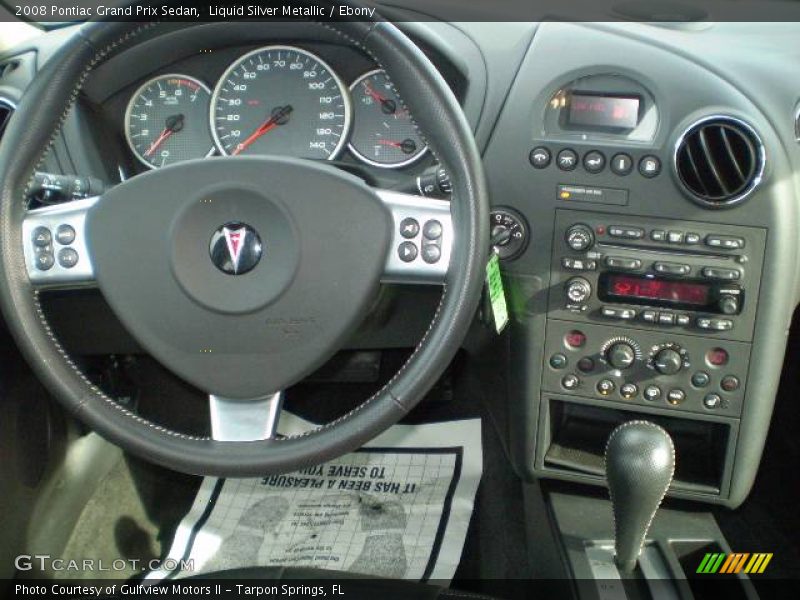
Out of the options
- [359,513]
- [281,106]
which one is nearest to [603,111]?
[281,106]

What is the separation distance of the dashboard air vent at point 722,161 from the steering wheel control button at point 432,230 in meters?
0.43

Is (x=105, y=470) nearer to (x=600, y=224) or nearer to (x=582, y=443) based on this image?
(x=582, y=443)

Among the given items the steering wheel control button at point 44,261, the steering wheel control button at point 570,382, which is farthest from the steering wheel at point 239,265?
the steering wheel control button at point 570,382

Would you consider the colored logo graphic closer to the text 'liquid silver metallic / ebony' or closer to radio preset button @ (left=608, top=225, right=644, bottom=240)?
radio preset button @ (left=608, top=225, right=644, bottom=240)

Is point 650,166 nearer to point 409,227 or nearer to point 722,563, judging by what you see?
point 409,227

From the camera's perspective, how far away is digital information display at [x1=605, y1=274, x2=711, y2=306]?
4.28ft

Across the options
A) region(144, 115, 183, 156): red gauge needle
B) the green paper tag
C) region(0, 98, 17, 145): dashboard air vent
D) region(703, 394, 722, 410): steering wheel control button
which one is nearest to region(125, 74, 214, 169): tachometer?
region(144, 115, 183, 156): red gauge needle

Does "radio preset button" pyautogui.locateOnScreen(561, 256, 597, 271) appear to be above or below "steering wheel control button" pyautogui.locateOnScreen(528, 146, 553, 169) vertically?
below

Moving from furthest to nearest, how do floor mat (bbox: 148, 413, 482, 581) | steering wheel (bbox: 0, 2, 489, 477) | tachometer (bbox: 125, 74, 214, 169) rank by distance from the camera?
1. floor mat (bbox: 148, 413, 482, 581)
2. tachometer (bbox: 125, 74, 214, 169)
3. steering wheel (bbox: 0, 2, 489, 477)

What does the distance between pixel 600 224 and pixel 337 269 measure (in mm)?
459

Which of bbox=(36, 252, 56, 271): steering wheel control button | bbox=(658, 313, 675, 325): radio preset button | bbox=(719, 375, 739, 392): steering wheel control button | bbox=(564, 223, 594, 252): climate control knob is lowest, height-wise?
bbox=(719, 375, 739, 392): steering wheel control button

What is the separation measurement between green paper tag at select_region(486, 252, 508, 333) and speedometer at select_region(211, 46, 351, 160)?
321 mm

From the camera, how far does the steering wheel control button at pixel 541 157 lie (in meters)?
1.32

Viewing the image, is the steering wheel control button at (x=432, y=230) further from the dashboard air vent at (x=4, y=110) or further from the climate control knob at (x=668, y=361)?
the dashboard air vent at (x=4, y=110)
